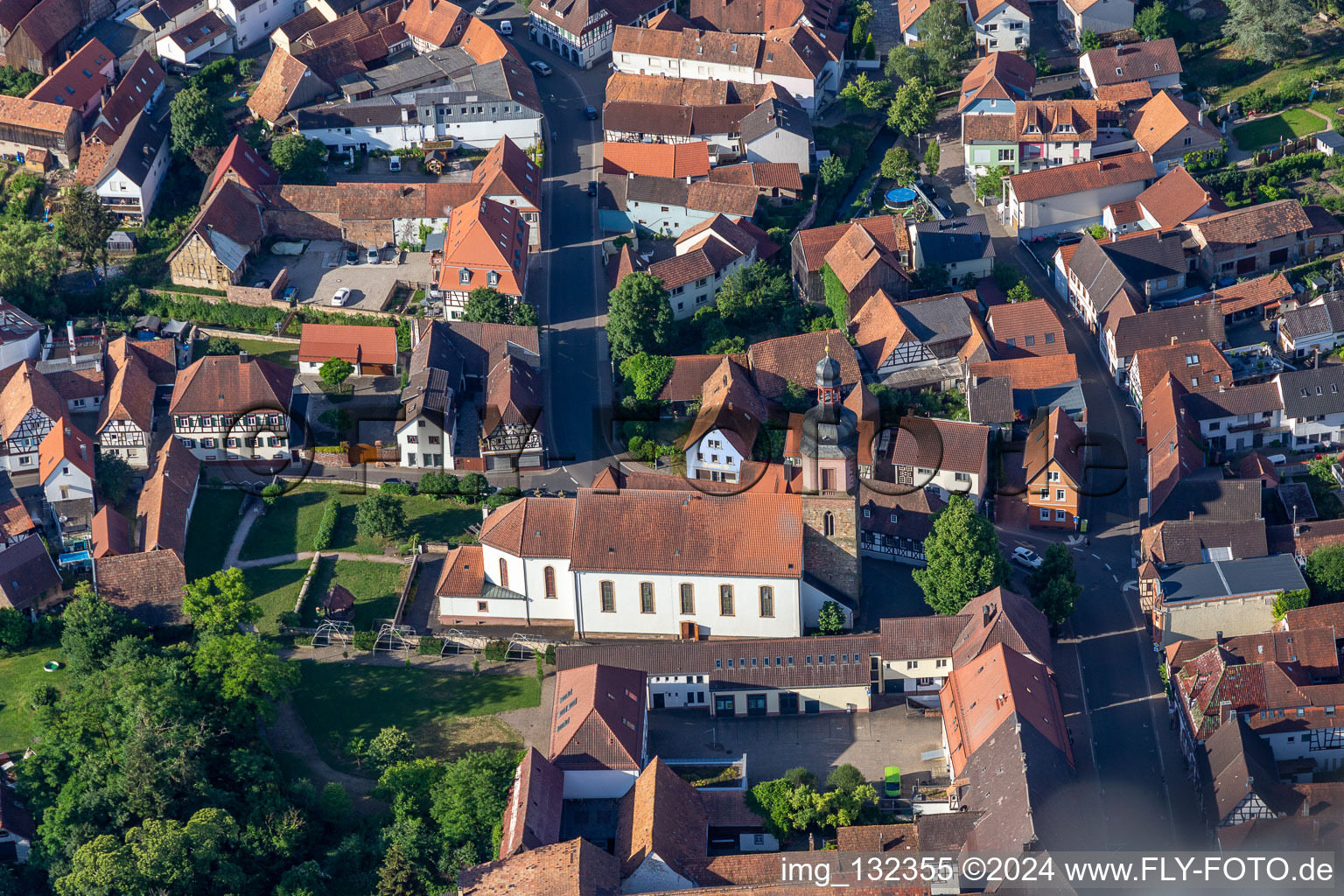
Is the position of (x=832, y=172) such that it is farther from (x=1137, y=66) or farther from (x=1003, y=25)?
(x=1137, y=66)

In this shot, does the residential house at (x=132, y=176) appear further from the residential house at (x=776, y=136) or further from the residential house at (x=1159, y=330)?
the residential house at (x=1159, y=330)

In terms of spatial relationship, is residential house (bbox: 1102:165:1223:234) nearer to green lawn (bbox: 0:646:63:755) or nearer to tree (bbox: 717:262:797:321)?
tree (bbox: 717:262:797:321)

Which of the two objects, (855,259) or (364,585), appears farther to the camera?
(855,259)

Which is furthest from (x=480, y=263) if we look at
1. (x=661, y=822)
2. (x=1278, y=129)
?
(x=1278, y=129)

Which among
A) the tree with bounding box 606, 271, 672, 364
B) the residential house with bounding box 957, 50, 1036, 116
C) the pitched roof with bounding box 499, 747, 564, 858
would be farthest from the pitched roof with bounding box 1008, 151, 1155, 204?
the pitched roof with bounding box 499, 747, 564, 858

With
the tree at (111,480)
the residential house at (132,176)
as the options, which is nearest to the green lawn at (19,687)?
the tree at (111,480)

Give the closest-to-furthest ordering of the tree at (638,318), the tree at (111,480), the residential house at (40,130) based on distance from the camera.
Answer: the tree at (111,480)
the tree at (638,318)
the residential house at (40,130)
